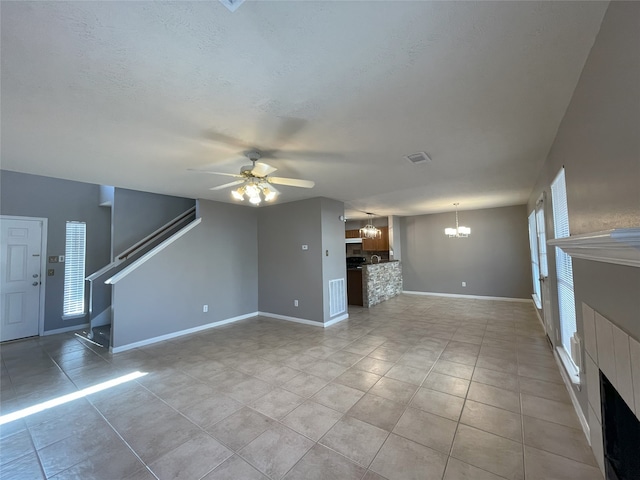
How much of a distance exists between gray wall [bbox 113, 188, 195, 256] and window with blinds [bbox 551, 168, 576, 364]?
6.48 metres

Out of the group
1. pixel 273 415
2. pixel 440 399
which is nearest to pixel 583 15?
pixel 440 399

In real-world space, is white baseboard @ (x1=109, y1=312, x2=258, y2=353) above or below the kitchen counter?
below

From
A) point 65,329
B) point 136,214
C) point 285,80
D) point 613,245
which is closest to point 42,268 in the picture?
point 65,329

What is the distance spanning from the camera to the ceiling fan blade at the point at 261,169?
239 cm

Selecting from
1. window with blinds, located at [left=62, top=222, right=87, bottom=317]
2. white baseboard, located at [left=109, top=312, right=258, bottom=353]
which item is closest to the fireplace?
white baseboard, located at [left=109, top=312, right=258, bottom=353]

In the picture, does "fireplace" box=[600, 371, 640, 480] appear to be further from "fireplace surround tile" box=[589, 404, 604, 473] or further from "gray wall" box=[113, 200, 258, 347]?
"gray wall" box=[113, 200, 258, 347]

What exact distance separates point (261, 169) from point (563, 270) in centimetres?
315

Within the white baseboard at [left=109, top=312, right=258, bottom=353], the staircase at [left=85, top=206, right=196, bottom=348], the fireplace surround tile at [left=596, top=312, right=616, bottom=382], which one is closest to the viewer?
the fireplace surround tile at [left=596, top=312, right=616, bottom=382]

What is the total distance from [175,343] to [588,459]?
4715mm

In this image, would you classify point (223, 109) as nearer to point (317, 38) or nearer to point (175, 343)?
point (317, 38)

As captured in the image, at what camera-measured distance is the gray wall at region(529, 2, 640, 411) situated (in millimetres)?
1003

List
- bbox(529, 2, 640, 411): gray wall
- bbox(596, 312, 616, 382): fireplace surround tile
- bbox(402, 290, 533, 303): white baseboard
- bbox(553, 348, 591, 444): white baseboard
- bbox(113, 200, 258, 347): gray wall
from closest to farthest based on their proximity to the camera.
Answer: bbox(529, 2, 640, 411): gray wall → bbox(596, 312, 616, 382): fireplace surround tile → bbox(553, 348, 591, 444): white baseboard → bbox(113, 200, 258, 347): gray wall → bbox(402, 290, 533, 303): white baseboard

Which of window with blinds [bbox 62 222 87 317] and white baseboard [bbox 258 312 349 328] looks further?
window with blinds [bbox 62 222 87 317]

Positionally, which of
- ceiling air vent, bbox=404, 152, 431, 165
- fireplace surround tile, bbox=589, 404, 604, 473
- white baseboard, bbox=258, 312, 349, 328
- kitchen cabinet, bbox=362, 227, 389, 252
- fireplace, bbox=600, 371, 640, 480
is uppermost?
ceiling air vent, bbox=404, 152, 431, 165
